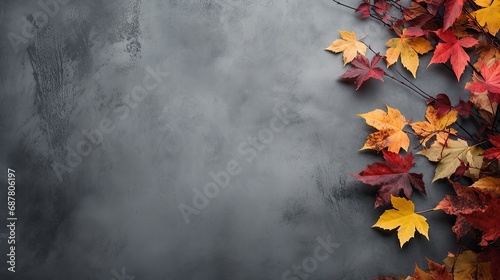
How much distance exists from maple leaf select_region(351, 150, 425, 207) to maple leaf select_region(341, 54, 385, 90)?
0.28 m

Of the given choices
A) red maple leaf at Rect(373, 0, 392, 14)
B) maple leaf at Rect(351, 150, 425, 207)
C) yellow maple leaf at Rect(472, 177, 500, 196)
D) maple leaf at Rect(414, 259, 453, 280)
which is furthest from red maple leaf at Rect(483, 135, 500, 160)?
red maple leaf at Rect(373, 0, 392, 14)

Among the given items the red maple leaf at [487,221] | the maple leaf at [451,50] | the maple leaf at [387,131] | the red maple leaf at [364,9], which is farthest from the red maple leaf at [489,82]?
the red maple leaf at [364,9]

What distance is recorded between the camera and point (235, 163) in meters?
1.43

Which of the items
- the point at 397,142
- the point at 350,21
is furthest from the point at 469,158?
the point at 350,21

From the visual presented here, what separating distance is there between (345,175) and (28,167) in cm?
95

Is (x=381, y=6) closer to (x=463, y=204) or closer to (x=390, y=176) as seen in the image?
(x=390, y=176)

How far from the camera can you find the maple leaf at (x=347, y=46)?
156cm

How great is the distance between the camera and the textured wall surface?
1.32 meters

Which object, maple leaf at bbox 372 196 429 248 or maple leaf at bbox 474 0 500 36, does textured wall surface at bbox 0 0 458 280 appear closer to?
maple leaf at bbox 372 196 429 248

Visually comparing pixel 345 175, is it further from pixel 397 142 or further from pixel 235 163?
pixel 235 163

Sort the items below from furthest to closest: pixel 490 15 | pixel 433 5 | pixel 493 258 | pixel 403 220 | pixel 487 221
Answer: pixel 433 5 < pixel 490 15 < pixel 403 220 < pixel 493 258 < pixel 487 221

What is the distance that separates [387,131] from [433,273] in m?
0.43

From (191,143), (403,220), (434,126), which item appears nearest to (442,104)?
(434,126)

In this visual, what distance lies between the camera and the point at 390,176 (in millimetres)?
1357
